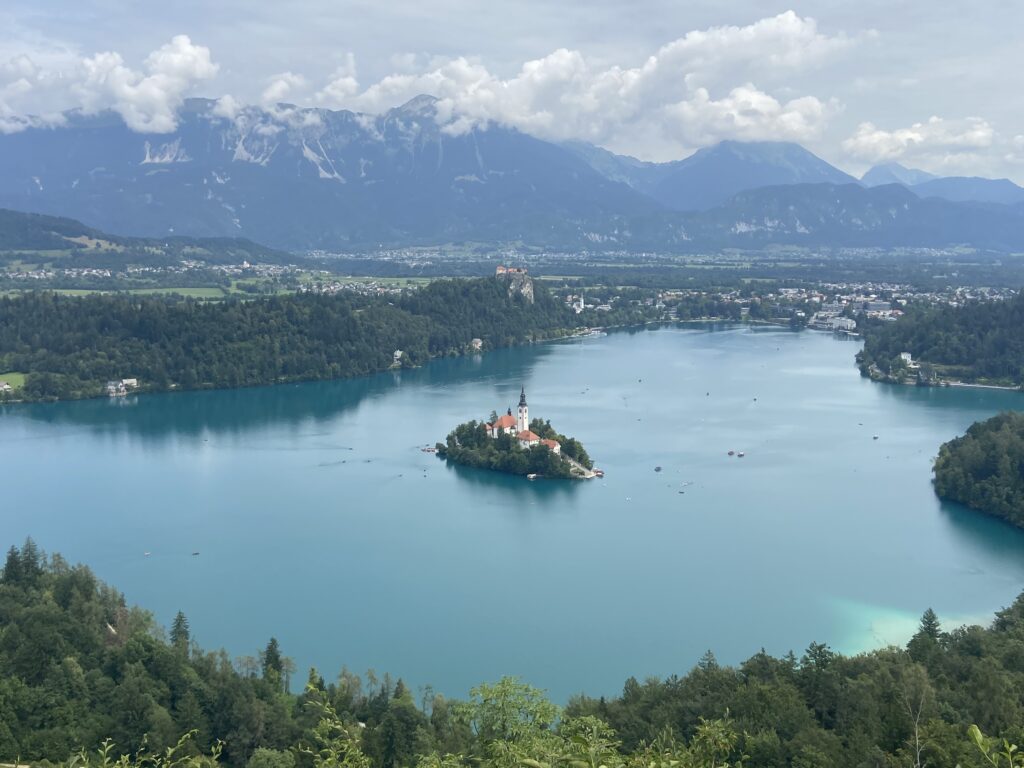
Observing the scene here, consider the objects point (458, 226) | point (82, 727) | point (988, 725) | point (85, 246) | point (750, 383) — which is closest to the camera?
point (988, 725)

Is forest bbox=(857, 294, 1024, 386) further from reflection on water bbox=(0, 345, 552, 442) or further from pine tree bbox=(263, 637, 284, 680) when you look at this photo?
pine tree bbox=(263, 637, 284, 680)

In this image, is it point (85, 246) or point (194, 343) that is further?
point (85, 246)

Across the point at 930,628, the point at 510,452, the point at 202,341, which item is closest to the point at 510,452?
the point at 510,452

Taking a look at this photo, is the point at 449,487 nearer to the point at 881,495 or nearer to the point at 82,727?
the point at 881,495

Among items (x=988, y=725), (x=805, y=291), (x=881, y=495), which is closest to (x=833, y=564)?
(x=881, y=495)

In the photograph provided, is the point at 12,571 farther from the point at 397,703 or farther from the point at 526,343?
the point at 526,343

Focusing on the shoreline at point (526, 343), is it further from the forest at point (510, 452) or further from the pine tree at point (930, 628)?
the pine tree at point (930, 628)
